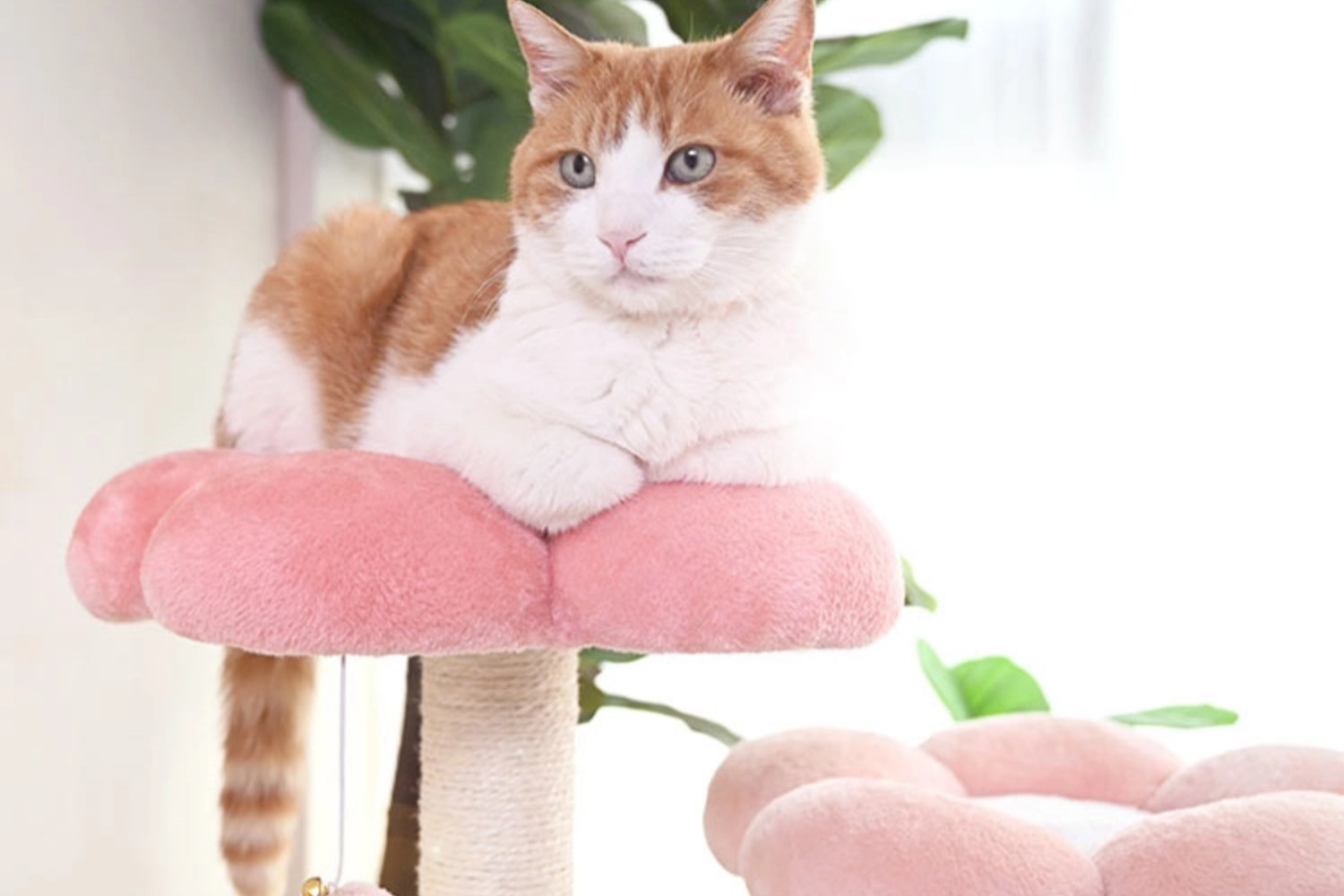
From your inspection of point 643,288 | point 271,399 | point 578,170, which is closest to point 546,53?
point 578,170

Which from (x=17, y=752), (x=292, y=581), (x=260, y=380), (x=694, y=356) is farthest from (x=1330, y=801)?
(x=17, y=752)

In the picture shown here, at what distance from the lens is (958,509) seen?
1824mm

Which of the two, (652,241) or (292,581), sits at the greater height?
(652,241)

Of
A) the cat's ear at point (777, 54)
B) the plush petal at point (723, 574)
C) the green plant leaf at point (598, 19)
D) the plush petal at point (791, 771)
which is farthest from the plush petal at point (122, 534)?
the green plant leaf at point (598, 19)

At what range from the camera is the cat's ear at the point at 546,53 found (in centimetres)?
97

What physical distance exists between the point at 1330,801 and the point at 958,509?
2.98 feet

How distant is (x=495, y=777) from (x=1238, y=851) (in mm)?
535

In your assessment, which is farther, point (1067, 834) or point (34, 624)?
point (34, 624)

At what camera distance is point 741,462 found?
3.08 feet

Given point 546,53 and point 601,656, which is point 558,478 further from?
point 601,656

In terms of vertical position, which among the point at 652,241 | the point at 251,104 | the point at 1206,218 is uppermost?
the point at 251,104

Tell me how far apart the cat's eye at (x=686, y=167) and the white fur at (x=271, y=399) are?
1.42ft

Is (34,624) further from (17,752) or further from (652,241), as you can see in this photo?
(652,241)

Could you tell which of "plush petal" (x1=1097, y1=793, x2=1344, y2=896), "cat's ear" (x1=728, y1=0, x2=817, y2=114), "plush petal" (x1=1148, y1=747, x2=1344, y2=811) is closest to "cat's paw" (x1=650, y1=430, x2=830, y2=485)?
"cat's ear" (x1=728, y1=0, x2=817, y2=114)
